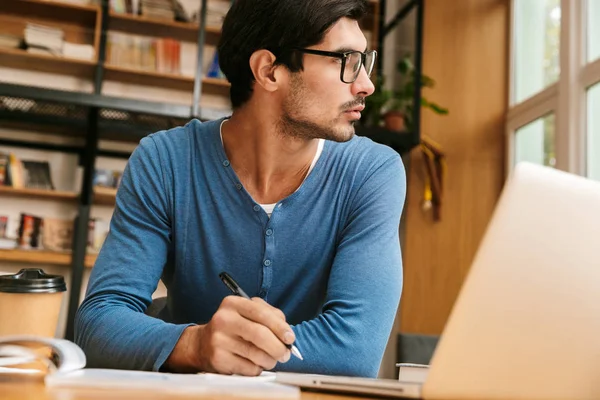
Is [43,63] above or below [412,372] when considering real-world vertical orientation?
above

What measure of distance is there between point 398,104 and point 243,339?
3720mm

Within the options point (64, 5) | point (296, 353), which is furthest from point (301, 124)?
point (64, 5)

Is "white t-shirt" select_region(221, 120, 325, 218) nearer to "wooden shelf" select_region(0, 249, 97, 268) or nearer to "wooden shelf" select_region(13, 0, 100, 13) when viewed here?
"wooden shelf" select_region(0, 249, 97, 268)

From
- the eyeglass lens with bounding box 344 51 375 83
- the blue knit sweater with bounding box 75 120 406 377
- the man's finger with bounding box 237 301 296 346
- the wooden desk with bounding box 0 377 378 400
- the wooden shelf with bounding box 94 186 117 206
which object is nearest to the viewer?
the wooden desk with bounding box 0 377 378 400

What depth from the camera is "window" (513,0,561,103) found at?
420 cm

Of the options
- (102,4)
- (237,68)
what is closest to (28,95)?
(102,4)

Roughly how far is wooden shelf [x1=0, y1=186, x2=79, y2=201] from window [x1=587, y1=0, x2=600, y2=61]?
11.3 feet

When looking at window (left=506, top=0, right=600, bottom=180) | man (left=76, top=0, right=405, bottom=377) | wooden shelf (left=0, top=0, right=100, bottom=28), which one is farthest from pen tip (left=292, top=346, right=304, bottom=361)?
wooden shelf (left=0, top=0, right=100, bottom=28)

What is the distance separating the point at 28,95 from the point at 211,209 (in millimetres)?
3176

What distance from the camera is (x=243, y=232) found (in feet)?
4.19

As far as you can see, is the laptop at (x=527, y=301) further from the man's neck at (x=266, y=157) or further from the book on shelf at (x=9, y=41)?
the book on shelf at (x=9, y=41)

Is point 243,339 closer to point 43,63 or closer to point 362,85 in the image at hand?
point 362,85

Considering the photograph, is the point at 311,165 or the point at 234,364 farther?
the point at 311,165

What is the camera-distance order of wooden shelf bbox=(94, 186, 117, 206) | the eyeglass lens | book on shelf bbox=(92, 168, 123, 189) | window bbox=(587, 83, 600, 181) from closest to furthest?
the eyeglass lens < window bbox=(587, 83, 600, 181) < wooden shelf bbox=(94, 186, 117, 206) < book on shelf bbox=(92, 168, 123, 189)
